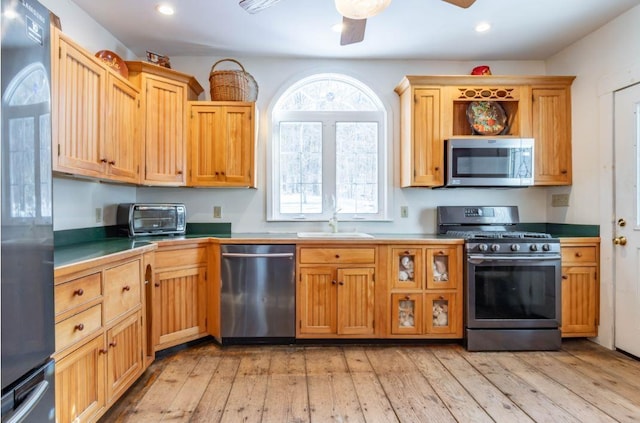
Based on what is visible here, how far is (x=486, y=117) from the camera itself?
3283 millimetres

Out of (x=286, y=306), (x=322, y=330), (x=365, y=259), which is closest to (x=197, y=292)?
(x=286, y=306)

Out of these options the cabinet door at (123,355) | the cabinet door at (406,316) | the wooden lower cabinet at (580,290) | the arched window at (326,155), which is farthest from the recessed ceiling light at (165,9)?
the wooden lower cabinet at (580,290)

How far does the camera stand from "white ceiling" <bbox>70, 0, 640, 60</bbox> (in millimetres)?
2541

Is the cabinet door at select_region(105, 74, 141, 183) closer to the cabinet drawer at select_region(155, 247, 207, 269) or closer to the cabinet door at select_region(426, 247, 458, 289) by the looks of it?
the cabinet drawer at select_region(155, 247, 207, 269)

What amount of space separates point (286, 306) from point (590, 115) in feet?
9.96

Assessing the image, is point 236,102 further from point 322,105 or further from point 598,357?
point 598,357

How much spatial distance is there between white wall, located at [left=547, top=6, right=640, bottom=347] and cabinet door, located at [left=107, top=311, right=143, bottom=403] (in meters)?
3.53

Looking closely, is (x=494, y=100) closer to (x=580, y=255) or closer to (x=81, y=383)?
(x=580, y=255)

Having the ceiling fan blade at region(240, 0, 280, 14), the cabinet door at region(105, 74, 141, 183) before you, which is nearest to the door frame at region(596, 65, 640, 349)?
the ceiling fan blade at region(240, 0, 280, 14)

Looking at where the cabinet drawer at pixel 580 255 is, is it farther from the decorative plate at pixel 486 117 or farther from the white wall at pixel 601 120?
the decorative plate at pixel 486 117

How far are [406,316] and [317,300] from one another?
75 cm

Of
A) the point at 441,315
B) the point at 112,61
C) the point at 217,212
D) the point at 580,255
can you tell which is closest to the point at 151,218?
the point at 217,212

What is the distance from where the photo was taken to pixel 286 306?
283cm

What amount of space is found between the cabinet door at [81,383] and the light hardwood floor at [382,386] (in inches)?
9.8
